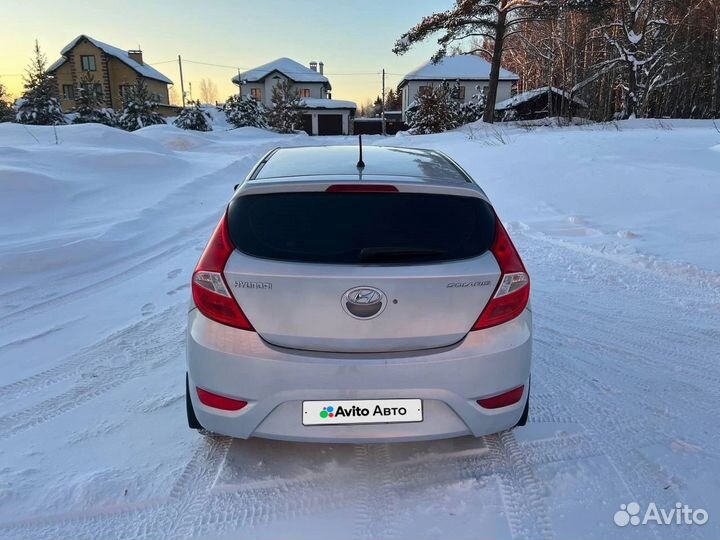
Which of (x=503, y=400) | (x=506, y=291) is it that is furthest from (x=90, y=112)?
(x=503, y=400)

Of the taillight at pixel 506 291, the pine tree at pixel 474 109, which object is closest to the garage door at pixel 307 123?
the pine tree at pixel 474 109

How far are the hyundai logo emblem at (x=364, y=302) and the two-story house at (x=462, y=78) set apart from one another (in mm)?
52990

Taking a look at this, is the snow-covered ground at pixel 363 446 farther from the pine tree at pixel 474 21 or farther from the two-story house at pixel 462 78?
the two-story house at pixel 462 78

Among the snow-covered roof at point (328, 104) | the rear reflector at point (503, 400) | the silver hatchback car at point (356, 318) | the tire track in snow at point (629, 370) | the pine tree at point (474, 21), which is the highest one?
the pine tree at point (474, 21)

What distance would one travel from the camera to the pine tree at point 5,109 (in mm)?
34406

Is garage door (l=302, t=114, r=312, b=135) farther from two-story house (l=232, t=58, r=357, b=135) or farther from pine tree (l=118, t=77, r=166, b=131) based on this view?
pine tree (l=118, t=77, r=166, b=131)

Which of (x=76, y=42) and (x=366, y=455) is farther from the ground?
(x=76, y=42)

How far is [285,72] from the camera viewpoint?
2404 inches

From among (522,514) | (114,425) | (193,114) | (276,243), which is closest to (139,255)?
(114,425)

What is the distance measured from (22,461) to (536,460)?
277 cm

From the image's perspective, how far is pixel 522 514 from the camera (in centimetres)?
232

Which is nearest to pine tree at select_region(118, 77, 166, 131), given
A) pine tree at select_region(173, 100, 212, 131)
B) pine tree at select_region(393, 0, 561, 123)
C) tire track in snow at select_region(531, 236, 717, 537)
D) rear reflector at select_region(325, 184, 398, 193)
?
pine tree at select_region(173, 100, 212, 131)

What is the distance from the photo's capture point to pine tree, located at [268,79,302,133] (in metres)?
42.7

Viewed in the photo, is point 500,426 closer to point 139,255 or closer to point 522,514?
point 522,514
